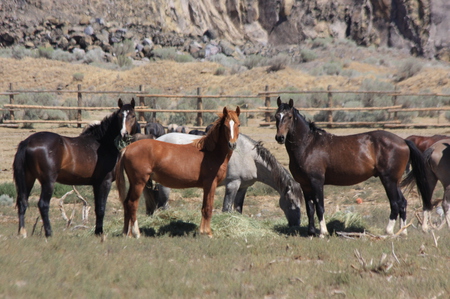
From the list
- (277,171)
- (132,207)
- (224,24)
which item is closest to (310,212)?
(277,171)

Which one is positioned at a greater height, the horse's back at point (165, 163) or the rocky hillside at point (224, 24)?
the rocky hillside at point (224, 24)

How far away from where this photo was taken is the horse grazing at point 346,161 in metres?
8.34

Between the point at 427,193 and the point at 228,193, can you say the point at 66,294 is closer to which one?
the point at 228,193

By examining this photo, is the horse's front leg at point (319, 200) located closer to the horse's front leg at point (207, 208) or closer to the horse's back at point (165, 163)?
the horse's front leg at point (207, 208)

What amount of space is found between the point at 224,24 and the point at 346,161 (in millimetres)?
47964

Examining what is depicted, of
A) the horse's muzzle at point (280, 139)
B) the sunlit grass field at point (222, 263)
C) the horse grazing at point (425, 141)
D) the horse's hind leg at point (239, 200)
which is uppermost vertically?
the horse's muzzle at point (280, 139)

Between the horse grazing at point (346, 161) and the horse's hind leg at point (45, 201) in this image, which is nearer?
the horse's hind leg at point (45, 201)

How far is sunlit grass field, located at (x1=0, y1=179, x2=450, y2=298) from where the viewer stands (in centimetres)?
517

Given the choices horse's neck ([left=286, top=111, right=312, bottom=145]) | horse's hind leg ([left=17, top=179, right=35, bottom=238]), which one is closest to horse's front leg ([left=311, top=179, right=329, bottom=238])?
horse's neck ([left=286, top=111, right=312, bottom=145])

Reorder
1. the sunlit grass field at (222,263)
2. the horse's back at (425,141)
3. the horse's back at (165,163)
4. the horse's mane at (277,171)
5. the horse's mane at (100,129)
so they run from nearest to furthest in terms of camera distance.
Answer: the sunlit grass field at (222,263) → the horse's back at (165,163) → the horse's mane at (100,129) → the horse's mane at (277,171) → the horse's back at (425,141)

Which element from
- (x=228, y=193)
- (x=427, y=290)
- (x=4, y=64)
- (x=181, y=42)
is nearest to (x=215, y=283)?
(x=427, y=290)

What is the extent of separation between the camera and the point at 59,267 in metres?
5.42

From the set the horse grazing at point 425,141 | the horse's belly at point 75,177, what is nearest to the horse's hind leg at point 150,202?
the horse's belly at point 75,177

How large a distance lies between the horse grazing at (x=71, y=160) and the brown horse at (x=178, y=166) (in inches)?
11.4
